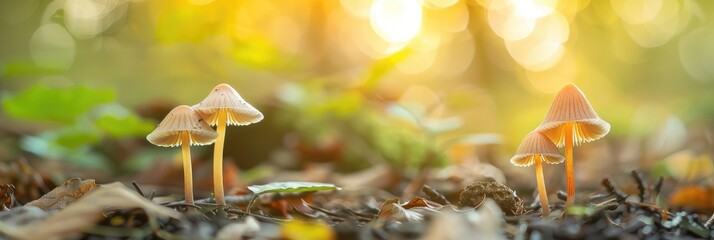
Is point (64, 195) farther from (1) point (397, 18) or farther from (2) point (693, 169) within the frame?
(1) point (397, 18)

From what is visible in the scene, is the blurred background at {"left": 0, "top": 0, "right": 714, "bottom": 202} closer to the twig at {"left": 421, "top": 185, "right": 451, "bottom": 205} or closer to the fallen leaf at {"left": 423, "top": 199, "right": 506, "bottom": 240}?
the twig at {"left": 421, "top": 185, "right": 451, "bottom": 205}

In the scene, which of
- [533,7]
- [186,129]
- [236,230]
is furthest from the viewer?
[533,7]

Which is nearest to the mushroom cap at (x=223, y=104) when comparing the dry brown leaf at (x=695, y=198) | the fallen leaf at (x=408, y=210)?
the fallen leaf at (x=408, y=210)

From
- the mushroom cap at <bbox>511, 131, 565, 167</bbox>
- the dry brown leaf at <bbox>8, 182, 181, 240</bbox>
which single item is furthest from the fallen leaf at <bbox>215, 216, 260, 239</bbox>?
the mushroom cap at <bbox>511, 131, 565, 167</bbox>

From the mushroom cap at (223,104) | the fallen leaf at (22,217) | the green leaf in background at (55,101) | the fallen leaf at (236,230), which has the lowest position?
the fallen leaf at (236,230)

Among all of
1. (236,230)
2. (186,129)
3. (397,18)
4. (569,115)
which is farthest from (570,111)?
(397,18)

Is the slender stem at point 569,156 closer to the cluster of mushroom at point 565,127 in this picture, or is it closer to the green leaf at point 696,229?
the cluster of mushroom at point 565,127
